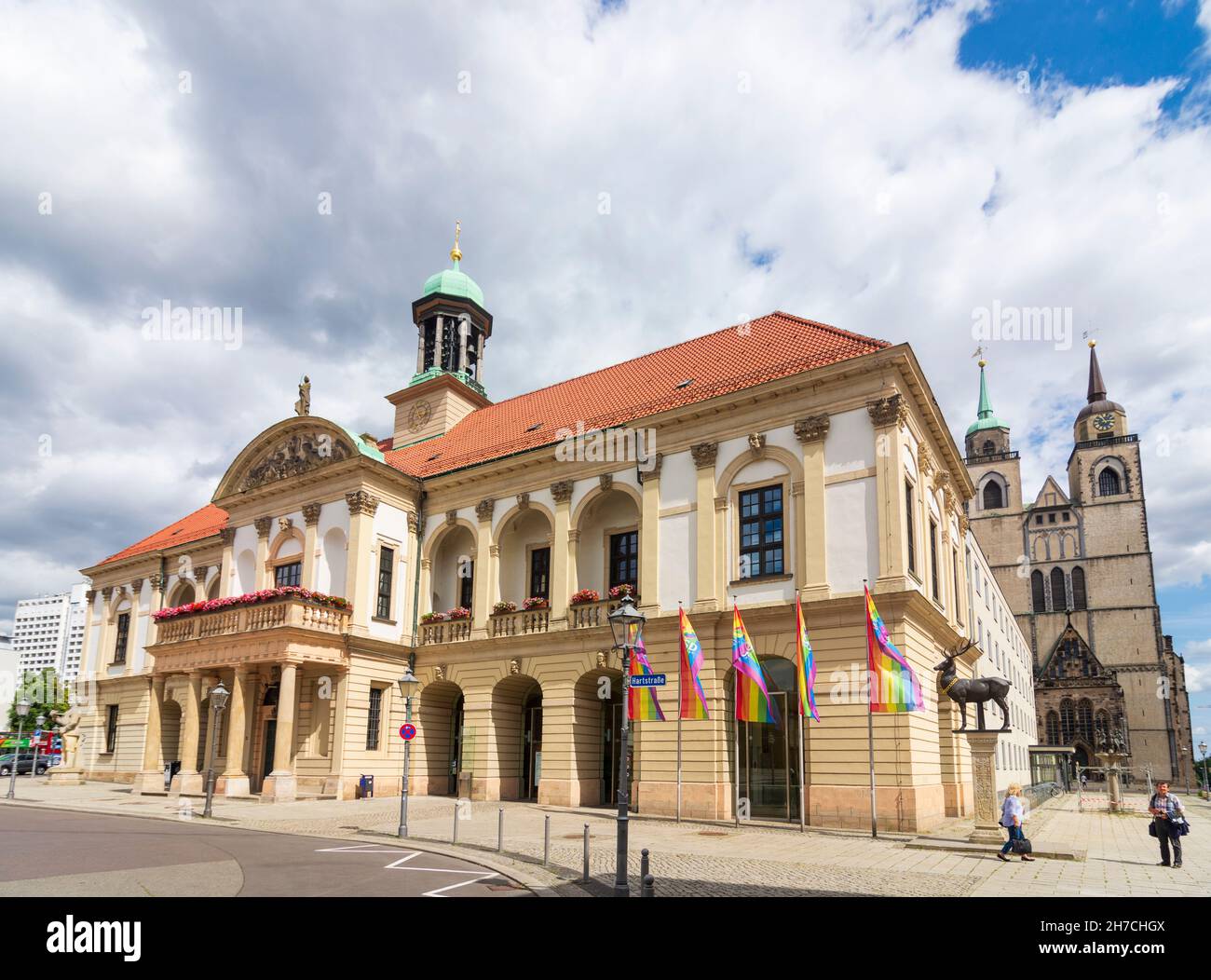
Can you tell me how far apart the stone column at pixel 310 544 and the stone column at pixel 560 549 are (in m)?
9.53

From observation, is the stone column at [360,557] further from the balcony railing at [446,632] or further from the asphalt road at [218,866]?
the asphalt road at [218,866]

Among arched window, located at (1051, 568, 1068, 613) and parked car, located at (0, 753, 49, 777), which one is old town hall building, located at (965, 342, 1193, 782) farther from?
parked car, located at (0, 753, 49, 777)

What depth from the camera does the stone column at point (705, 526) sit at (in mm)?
25109

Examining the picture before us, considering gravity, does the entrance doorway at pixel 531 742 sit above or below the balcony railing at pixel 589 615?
below

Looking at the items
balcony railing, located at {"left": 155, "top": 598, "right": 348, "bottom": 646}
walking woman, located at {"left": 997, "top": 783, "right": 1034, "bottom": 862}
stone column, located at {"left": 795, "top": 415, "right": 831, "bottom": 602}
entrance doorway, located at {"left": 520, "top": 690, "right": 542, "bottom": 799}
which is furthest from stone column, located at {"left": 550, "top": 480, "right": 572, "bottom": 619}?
walking woman, located at {"left": 997, "top": 783, "right": 1034, "bottom": 862}

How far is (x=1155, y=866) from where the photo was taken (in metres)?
16.6

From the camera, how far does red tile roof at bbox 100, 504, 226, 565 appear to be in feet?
141

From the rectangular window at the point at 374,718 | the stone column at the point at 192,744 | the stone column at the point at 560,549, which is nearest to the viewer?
the stone column at the point at 560,549

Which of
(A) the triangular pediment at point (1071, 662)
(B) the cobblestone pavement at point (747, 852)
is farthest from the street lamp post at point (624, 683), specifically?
(A) the triangular pediment at point (1071, 662)

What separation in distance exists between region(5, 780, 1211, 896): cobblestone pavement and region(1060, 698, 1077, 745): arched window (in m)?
59.4

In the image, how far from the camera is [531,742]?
102 ft

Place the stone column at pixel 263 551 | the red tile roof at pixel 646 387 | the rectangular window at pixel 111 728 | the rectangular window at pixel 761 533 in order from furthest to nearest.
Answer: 1. the rectangular window at pixel 111 728
2. the stone column at pixel 263 551
3. the red tile roof at pixel 646 387
4. the rectangular window at pixel 761 533
